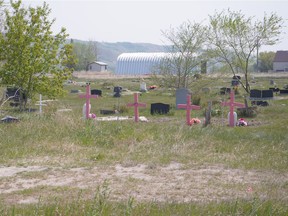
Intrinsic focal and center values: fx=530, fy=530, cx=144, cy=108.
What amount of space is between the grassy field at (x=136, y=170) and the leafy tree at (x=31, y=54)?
4.55 metres

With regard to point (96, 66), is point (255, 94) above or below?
above

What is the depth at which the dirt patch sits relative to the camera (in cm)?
659

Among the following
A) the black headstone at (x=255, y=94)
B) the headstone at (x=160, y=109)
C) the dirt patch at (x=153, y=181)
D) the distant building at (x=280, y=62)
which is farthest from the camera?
the distant building at (x=280, y=62)

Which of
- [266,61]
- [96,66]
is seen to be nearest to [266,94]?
[266,61]

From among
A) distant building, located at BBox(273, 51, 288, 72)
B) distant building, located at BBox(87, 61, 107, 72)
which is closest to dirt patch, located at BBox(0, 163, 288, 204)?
distant building, located at BBox(273, 51, 288, 72)

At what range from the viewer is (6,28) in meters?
17.9

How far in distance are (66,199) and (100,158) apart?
2837 mm

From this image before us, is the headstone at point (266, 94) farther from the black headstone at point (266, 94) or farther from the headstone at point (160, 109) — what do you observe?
the headstone at point (160, 109)

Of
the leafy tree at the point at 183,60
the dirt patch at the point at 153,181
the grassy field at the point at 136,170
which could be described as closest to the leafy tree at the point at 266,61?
the leafy tree at the point at 183,60

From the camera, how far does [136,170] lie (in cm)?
810

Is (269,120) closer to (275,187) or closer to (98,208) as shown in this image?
(275,187)

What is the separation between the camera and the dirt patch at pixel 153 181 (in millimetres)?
6586

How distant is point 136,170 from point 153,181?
788mm

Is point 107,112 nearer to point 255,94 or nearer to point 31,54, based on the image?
point 31,54
